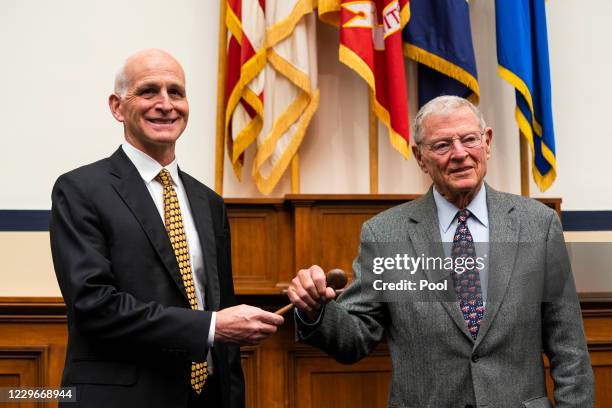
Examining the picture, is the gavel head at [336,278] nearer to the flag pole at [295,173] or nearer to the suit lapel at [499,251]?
the suit lapel at [499,251]

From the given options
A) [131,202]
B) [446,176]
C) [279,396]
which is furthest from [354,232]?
[131,202]

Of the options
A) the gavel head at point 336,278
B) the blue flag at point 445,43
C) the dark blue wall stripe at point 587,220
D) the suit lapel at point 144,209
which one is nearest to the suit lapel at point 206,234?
the suit lapel at point 144,209

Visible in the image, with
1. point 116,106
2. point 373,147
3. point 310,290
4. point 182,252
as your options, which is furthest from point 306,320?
point 373,147

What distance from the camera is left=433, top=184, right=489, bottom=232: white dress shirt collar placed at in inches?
91.9

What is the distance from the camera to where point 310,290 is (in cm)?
206

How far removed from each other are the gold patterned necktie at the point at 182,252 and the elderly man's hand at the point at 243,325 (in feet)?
0.53

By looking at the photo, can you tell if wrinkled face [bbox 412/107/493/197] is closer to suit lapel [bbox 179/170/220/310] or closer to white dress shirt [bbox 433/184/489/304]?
white dress shirt [bbox 433/184/489/304]

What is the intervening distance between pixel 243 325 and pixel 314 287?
0.21 meters

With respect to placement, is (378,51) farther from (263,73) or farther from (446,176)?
(446,176)

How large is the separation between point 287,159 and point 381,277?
5.73 feet

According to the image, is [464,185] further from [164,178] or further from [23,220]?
[23,220]

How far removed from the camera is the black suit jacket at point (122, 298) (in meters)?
2.02

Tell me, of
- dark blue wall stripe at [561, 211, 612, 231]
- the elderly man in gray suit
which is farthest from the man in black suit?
dark blue wall stripe at [561, 211, 612, 231]

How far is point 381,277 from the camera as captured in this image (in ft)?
7.50
